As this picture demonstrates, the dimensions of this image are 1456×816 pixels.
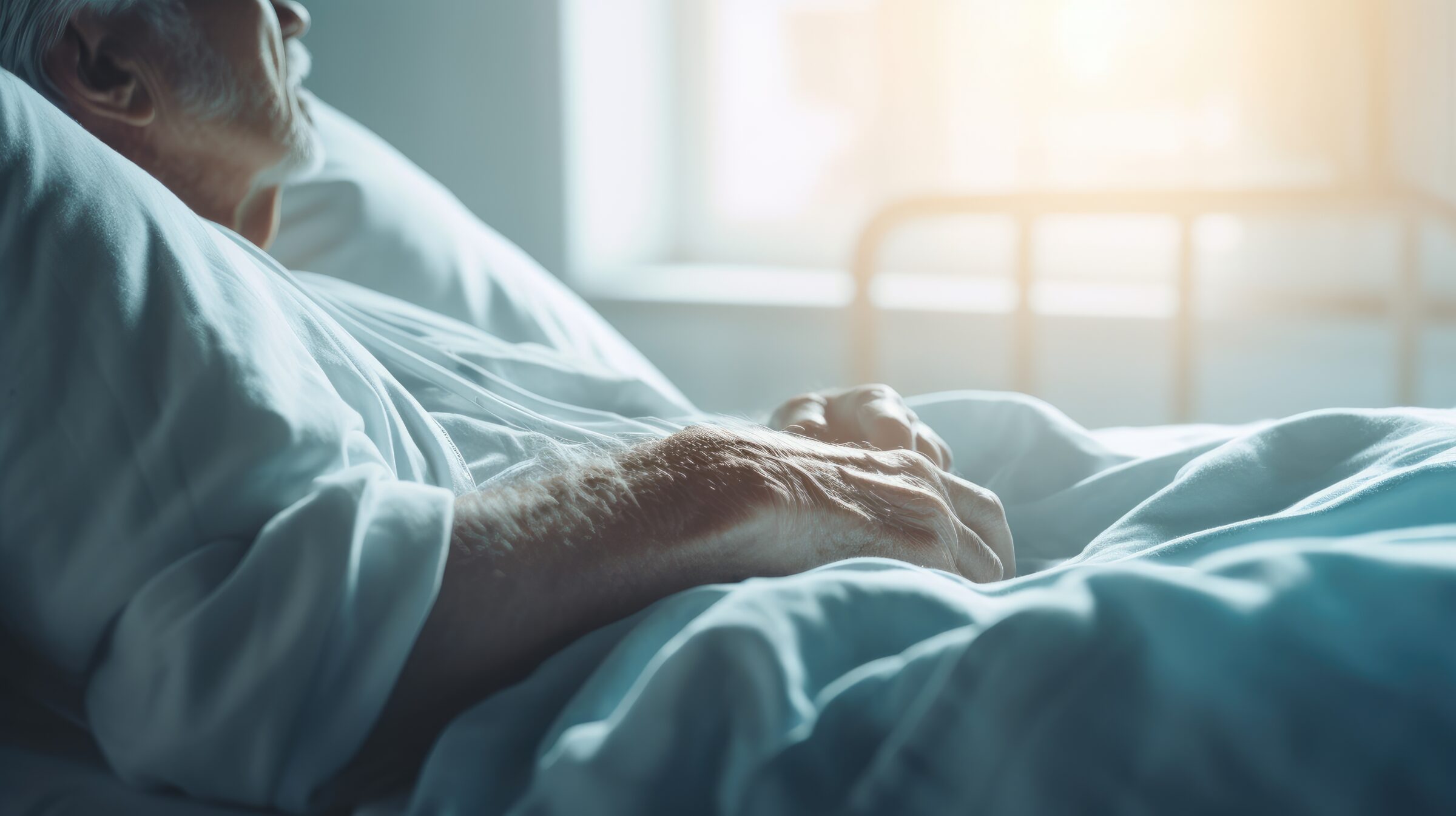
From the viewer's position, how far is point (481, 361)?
792mm

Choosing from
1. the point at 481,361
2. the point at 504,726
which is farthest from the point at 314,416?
the point at 481,361

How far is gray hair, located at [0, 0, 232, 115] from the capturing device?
2.29 ft

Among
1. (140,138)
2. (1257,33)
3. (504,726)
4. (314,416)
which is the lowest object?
(504,726)

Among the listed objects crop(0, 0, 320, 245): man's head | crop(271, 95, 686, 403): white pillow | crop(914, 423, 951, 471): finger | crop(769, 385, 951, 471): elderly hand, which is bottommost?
crop(914, 423, 951, 471): finger

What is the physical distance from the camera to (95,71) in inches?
28.3

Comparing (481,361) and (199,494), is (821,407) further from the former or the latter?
(199,494)

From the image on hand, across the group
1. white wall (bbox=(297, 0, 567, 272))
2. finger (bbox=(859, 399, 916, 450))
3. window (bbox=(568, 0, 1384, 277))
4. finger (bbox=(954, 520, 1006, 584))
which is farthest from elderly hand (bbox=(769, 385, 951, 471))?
white wall (bbox=(297, 0, 567, 272))

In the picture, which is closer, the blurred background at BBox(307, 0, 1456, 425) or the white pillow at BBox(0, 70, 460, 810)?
the white pillow at BBox(0, 70, 460, 810)

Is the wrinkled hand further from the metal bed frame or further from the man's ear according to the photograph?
the metal bed frame

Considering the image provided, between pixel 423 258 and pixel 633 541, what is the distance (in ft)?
2.26

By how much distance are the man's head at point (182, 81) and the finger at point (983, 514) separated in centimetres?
58

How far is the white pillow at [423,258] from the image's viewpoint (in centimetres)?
103

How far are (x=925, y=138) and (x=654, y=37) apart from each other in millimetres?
547

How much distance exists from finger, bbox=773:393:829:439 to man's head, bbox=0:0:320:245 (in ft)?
1.47
